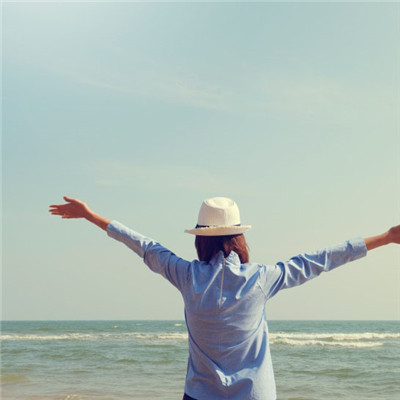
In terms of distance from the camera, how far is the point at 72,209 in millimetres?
2338

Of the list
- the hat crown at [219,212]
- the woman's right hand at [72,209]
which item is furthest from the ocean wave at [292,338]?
the hat crown at [219,212]

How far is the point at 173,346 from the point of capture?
17.8 metres

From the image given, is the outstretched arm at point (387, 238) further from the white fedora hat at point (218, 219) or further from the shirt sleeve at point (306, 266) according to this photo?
the white fedora hat at point (218, 219)

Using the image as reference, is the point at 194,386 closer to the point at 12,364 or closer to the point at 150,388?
the point at 150,388

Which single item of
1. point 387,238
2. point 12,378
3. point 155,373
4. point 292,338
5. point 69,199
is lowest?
point 292,338

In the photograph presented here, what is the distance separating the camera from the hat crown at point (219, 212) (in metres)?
2.01

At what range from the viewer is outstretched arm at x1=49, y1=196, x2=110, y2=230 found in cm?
224

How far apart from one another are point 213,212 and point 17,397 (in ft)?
24.0

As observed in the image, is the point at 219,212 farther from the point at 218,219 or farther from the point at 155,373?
the point at 155,373

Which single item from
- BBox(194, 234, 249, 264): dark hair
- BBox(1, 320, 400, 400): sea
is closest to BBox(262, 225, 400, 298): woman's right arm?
BBox(194, 234, 249, 264): dark hair

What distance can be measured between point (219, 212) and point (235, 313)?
0.40 meters

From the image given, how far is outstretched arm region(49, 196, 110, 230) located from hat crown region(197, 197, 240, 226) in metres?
0.43

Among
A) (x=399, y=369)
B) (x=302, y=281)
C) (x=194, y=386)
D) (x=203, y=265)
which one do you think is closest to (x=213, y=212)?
(x=203, y=265)

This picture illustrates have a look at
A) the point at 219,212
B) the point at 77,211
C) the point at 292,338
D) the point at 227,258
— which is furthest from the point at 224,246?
the point at 292,338
